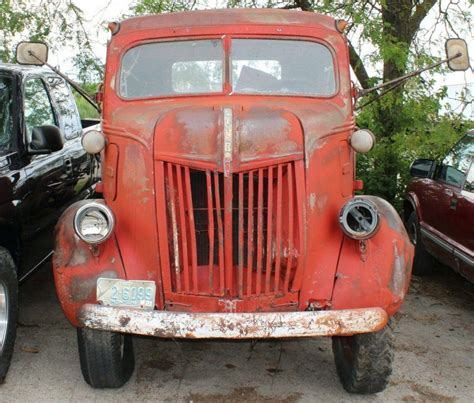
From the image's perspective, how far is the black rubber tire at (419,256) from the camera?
6.99 metres

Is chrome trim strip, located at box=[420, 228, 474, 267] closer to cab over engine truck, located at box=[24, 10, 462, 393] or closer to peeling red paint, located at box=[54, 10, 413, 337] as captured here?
cab over engine truck, located at box=[24, 10, 462, 393]

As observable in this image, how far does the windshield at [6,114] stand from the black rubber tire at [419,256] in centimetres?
403

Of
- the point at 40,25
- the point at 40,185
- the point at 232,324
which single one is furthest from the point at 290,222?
the point at 40,25

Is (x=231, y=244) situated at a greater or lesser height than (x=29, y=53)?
lesser

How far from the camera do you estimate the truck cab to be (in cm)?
→ 371

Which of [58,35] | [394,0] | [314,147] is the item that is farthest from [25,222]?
[394,0]

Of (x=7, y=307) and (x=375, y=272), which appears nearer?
(x=375, y=272)

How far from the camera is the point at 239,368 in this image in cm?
473

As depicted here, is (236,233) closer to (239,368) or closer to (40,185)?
(239,368)

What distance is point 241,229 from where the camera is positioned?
12.5ft

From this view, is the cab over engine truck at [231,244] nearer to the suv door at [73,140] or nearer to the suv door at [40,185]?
the suv door at [40,185]

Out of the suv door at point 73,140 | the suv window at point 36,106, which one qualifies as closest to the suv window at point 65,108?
the suv door at point 73,140

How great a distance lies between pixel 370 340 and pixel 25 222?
8.40ft

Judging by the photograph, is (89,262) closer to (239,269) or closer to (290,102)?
(239,269)
